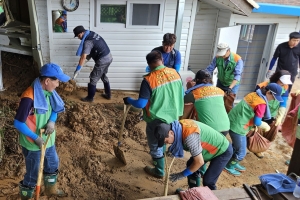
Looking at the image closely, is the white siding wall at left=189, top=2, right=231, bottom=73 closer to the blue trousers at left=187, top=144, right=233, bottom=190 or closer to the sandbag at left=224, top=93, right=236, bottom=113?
the sandbag at left=224, top=93, right=236, bottom=113

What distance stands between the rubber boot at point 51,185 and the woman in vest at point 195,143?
1.57 m

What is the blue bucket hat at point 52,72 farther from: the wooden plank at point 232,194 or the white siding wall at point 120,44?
the white siding wall at point 120,44

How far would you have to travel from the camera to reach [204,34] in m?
9.41

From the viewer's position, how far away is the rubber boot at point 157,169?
5015 mm

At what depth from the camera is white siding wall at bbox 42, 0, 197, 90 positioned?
7754mm

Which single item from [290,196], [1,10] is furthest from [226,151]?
[1,10]

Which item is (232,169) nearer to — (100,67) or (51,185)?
(51,185)

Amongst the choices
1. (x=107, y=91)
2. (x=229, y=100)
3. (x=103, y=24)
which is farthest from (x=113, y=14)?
(x=229, y=100)

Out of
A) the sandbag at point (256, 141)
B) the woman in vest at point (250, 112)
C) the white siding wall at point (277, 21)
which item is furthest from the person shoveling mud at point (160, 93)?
the white siding wall at point (277, 21)

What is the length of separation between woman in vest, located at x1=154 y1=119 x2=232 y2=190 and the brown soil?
1165 mm

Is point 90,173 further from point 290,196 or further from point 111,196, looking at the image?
point 290,196

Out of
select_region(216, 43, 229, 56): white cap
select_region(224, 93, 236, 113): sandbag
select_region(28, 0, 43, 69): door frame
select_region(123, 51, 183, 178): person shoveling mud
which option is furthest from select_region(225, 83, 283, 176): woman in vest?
select_region(28, 0, 43, 69): door frame

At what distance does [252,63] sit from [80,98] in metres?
4.97

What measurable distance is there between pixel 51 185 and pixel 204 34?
6596 mm
